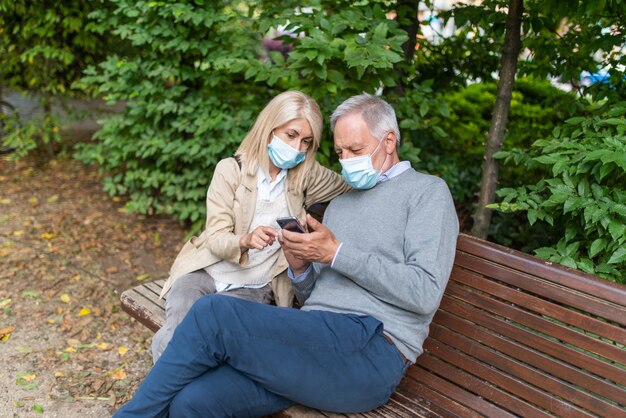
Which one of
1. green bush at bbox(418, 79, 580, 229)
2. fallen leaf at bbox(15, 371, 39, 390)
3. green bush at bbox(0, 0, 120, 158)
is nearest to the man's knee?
fallen leaf at bbox(15, 371, 39, 390)

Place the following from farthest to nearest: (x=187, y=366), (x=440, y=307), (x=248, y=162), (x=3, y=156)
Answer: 1. (x=3, y=156)
2. (x=248, y=162)
3. (x=440, y=307)
4. (x=187, y=366)

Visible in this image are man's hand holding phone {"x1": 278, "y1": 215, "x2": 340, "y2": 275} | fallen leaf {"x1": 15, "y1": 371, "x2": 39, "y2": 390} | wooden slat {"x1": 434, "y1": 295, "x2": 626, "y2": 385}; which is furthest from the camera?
fallen leaf {"x1": 15, "y1": 371, "x2": 39, "y2": 390}

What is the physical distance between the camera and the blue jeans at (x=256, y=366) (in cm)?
219

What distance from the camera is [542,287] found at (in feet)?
7.41

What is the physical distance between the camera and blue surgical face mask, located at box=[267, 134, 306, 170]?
8.96 feet

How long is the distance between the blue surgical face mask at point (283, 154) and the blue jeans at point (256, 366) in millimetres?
769

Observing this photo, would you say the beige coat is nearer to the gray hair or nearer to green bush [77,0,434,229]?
the gray hair

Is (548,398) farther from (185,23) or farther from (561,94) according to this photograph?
(185,23)

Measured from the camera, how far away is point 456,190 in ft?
14.9

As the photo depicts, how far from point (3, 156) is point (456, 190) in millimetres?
5540

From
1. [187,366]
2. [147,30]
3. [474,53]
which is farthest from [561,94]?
[187,366]

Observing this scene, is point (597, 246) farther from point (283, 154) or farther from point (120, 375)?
point (120, 375)

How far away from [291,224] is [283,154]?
0.47m

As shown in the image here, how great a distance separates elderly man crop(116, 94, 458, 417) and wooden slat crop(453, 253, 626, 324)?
0.65 ft
